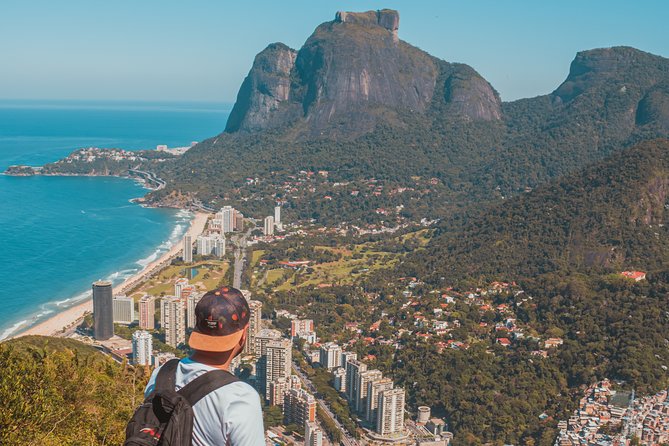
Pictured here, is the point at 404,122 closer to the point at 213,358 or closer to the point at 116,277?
the point at 116,277

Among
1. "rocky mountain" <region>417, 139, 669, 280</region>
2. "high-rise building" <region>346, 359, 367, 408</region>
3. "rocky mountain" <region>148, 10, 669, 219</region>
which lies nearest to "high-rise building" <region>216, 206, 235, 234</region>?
"rocky mountain" <region>148, 10, 669, 219</region>

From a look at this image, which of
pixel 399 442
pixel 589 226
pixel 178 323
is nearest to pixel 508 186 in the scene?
pixel 589 226

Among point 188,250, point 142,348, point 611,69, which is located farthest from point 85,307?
point 611,69

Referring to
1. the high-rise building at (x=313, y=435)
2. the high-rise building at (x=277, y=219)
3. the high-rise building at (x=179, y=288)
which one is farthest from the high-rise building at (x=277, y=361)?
the high-rise building at (x=277, y=219)

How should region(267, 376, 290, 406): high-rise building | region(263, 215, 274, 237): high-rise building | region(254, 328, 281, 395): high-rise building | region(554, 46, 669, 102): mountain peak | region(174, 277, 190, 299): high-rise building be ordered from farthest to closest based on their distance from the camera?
region(554, 46, 669, 102): mountain peak, region(263, 215, 274, 237): high-rise building, region(174, 277, 190, 299): high-rise building, region(254, 328, 281, 395): high-rise building, region(267, 376, 290, 406): high-rise building

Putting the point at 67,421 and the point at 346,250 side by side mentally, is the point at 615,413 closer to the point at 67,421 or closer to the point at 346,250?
the point at 67,421

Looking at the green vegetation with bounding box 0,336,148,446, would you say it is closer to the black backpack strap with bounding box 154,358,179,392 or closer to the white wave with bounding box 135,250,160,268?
the black backpack strap with bounding box 154,358,179,392

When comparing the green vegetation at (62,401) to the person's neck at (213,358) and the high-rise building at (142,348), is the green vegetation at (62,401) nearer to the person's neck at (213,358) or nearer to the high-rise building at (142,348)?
the person's neck at (213,358)
